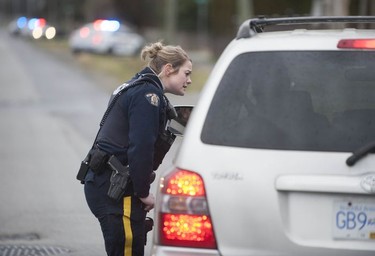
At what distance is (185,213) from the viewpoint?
400cm

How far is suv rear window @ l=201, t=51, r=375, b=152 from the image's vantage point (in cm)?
391

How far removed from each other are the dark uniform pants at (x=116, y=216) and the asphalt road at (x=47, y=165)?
235cm

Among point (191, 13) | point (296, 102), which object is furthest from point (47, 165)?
point (191, 13)

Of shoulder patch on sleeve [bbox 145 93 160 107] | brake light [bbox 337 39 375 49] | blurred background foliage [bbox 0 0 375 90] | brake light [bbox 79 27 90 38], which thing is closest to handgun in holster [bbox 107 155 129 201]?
shoulder patch on sleeve [bbox 145 93 160 107]

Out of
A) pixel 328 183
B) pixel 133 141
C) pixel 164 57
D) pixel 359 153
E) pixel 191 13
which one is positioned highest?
pixel 164 57

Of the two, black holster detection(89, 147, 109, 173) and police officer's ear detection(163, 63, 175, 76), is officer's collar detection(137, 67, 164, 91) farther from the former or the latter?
black holster detection(89, 147, 109, 173)

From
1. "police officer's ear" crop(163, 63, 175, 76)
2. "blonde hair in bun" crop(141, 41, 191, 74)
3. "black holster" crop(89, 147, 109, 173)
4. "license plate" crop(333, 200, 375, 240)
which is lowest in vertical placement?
"black holster" crop(89, 147, 109, 173)

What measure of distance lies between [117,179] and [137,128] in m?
0.35

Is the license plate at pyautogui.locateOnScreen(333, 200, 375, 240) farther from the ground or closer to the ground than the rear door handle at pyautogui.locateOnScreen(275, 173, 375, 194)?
closer to the ground

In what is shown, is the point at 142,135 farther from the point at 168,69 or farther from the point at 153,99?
the point at 168,69

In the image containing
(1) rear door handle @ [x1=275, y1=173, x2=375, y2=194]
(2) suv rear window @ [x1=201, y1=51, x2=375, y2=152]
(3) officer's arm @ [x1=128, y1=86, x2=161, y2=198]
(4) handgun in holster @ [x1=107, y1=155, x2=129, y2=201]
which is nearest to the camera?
(1) rear door handle @ [x1=275, y1=173, x2=375, y2=194]

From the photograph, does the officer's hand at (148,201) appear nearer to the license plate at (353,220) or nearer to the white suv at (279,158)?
the white suv at (279,158)

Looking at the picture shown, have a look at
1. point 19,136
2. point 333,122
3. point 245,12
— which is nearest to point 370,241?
point 333,122

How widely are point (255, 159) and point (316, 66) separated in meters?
0.53
